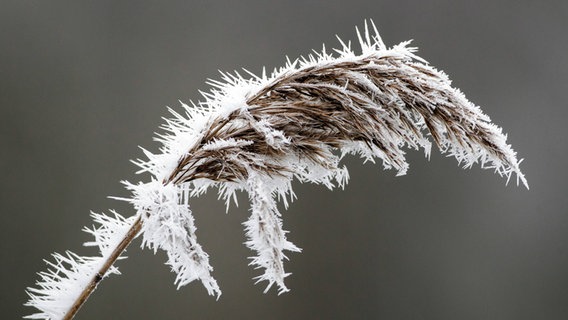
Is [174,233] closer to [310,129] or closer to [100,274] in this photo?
[100,274]

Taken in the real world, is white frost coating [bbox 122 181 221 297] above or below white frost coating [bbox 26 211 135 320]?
above

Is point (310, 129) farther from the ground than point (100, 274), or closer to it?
farther from the ground

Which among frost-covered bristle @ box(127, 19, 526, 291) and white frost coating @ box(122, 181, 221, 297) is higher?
frost-covered bristle @ box(127, 19, 526, 291)

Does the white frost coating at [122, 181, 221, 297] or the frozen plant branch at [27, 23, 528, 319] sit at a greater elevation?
the frozen plant branch at [27, 23, 528, 319]

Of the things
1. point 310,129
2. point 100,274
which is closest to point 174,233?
point 100,274

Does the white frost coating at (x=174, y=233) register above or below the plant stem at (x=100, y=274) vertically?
above

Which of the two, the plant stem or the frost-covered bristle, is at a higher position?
the frost-covered bristle

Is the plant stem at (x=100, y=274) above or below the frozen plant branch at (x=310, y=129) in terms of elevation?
below

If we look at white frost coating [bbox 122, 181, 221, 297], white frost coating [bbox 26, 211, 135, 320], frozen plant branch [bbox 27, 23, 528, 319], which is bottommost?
white frost coating [bbox 26, 211, 135, 320]

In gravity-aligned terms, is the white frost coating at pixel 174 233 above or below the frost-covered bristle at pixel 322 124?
below

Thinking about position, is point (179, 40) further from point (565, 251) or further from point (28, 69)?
point (565, 251)

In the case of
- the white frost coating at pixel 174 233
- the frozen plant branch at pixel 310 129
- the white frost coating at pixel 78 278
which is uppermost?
the frozen plant branch at pixel 310 129
